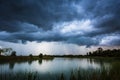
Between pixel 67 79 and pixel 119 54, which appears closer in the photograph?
pixel 67 79

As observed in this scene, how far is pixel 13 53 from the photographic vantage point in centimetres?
6141

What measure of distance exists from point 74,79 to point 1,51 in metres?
53.8

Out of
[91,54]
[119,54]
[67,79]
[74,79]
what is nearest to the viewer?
[74,79]

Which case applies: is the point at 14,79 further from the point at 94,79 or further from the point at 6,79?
the point at 94,79

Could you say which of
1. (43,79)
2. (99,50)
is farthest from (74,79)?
(99,50)

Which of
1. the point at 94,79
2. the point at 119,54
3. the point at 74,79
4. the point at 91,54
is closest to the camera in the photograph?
the point at 94,79

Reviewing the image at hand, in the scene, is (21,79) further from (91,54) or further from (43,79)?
(91,54)

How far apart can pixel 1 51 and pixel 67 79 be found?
51.7 m

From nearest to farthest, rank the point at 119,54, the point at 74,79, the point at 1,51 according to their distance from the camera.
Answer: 1. the point at 74,79
2. the point at 1,51
3. the point at 119,54

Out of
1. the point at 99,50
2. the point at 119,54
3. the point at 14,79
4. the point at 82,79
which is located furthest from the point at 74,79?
the point at 99,50

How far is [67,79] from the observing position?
1215 cm

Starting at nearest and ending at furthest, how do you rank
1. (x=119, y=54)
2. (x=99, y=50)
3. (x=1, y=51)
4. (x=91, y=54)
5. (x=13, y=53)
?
(x=1, y=51) → (x=13, y=53) → (x=119, y=54) → (x=99, y=50) → (x=91, y=54)

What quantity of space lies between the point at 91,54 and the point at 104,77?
127 meters

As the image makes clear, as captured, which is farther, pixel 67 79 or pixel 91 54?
pixel 91 54
